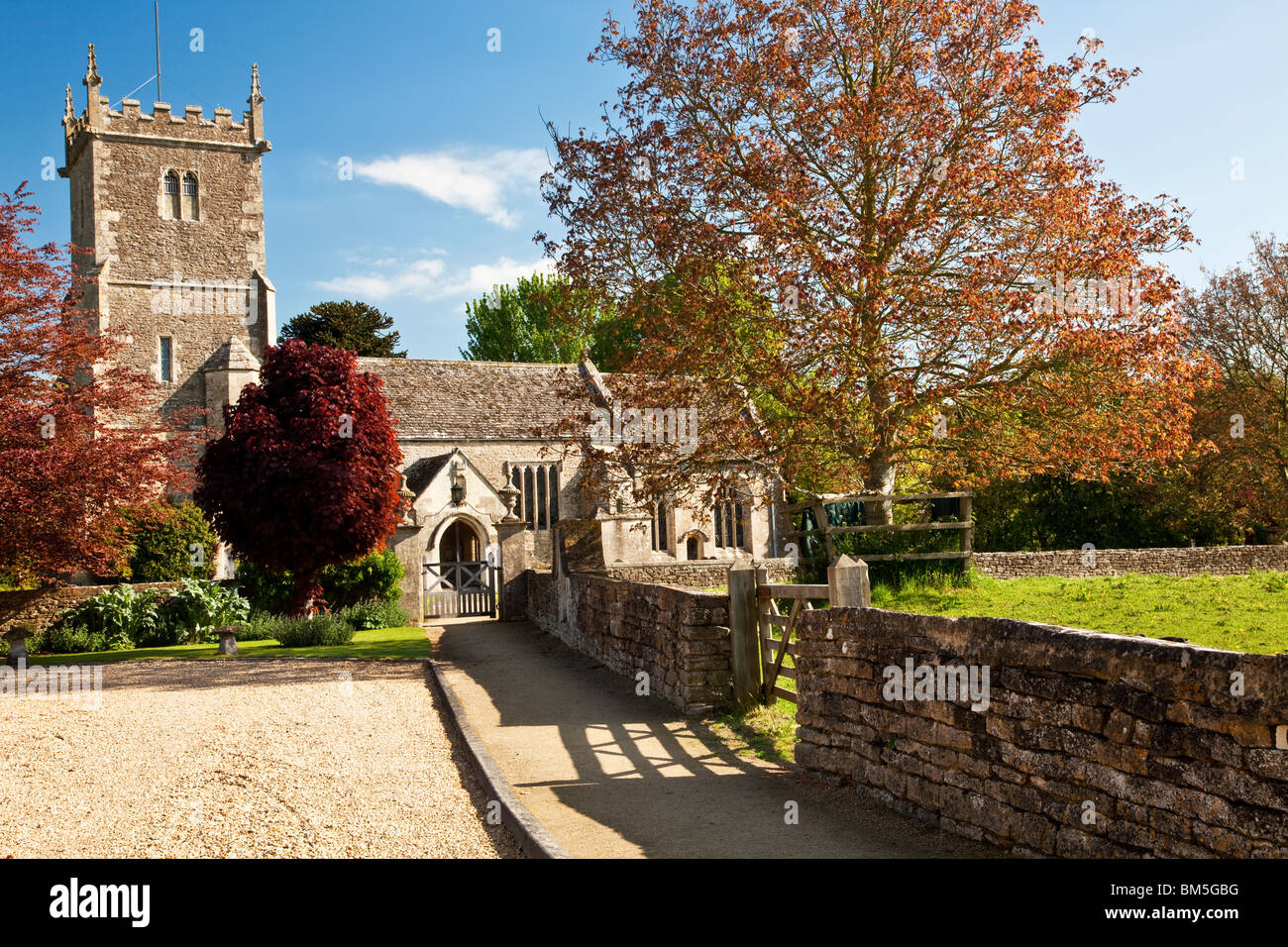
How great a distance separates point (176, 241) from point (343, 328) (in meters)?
11.5

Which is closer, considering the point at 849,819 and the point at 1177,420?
the point at 849,819

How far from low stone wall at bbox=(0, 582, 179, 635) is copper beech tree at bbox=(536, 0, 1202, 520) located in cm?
1323

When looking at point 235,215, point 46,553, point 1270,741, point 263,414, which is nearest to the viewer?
point 1270,741

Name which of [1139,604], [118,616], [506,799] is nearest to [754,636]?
[506,799]

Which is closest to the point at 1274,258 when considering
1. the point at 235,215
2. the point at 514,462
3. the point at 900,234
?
the point at 900,234

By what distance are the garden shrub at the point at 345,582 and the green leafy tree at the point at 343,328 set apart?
25772 millimetres

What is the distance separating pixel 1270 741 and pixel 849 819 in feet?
11.0

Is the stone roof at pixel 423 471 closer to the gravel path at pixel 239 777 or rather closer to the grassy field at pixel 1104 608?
the gravel path at pixel 239 777

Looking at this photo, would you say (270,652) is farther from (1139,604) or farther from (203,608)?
(1139,604)

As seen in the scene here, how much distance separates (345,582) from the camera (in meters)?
22.4

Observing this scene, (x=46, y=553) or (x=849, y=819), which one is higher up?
(x=46, y=553)

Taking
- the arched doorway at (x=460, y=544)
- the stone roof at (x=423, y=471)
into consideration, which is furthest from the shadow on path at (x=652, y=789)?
the arched doorway at (x=460, y=544)

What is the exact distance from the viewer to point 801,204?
51.3 ft

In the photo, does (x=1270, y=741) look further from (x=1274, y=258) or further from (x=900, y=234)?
(x=1274, y=258)
